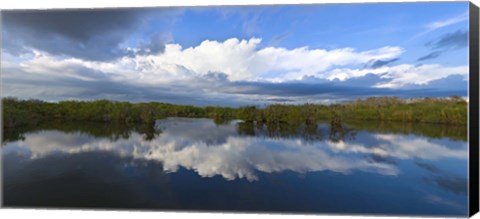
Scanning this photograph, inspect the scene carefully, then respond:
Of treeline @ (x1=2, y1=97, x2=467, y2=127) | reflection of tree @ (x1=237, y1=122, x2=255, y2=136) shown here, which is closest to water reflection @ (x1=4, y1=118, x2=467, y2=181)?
reflection of tree @ (x1=237, y1=122, x2=255, y2=136)

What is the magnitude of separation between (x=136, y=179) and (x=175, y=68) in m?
1.30

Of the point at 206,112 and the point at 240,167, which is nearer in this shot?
the point at 240,167

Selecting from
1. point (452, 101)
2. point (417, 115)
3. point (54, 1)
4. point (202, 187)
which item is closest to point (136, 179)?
point (202, 187)

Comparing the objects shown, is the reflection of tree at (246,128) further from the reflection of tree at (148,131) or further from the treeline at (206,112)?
the reflection of tree at (148,131)

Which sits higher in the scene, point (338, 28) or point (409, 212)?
point (338, 28)

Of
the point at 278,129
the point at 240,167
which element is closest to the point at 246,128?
the point at 278,129

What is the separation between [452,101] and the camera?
457 cm

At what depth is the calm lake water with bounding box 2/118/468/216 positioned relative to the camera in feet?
15.2

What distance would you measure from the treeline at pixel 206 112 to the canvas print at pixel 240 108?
1 cm

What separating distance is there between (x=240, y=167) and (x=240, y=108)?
69cm

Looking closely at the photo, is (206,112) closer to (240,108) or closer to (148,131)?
(240,108)

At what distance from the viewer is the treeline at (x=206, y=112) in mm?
4875

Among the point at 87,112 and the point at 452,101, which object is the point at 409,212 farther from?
the point at 87,112

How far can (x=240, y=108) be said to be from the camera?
517 cm
